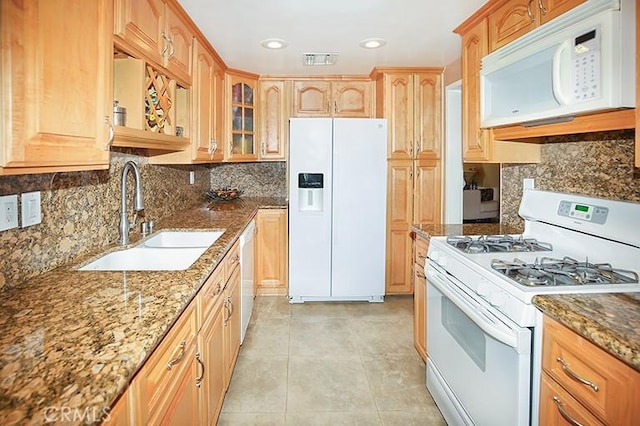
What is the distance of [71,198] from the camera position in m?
1.68

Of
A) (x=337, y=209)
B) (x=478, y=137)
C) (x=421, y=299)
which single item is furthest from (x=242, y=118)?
(x=421, y=299)

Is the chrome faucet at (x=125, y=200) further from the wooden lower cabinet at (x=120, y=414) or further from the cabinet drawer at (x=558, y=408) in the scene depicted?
the cabinet drawer at (x=558, y=408)

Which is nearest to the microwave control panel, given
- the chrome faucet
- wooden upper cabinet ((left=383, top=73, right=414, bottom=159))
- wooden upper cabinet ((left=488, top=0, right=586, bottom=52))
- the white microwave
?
the white microwave

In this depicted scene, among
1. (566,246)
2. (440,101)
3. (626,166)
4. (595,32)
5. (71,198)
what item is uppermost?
(440,101)

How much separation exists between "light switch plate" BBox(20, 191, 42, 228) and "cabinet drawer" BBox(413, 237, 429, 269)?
190 cm

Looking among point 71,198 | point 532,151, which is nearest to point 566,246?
point 532,151

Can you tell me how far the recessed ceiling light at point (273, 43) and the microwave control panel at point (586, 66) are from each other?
2.06m

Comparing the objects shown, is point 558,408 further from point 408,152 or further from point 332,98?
point 332,98

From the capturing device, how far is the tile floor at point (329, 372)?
211cm

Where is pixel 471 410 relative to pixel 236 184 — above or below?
below

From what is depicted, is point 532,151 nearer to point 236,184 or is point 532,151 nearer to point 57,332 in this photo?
point 57,332

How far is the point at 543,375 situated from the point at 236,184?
3.75 meters

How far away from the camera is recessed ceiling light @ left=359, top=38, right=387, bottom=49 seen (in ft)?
9.62

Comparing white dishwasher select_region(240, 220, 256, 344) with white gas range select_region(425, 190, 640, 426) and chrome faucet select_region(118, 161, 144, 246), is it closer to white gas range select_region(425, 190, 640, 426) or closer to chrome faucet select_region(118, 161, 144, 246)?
chrome faucet select_region(118, 161, 144, 246)
